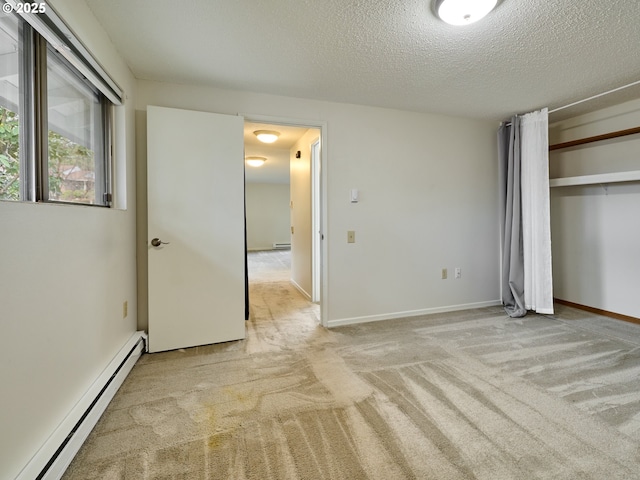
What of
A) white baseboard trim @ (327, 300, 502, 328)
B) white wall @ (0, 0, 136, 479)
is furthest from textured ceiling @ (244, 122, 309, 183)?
white baseboard trim @ (327, 300, 502, 328)

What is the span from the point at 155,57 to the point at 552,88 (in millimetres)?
3270

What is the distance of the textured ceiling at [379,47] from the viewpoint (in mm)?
1657

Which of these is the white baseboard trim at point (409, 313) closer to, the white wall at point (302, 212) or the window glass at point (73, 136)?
the white wall at point (302, 212)

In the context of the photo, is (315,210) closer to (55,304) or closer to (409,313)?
(409,313)

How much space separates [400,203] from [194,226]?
2076 mm

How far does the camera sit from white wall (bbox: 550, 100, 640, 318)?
3061 millimetres

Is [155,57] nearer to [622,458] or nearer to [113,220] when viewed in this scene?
[113,220]

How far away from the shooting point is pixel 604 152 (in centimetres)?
325

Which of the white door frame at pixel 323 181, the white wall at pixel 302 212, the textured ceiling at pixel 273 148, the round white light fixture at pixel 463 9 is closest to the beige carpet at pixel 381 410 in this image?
the white door frame at pixel 323 181

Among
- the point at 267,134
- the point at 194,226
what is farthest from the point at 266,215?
the point at 194,226

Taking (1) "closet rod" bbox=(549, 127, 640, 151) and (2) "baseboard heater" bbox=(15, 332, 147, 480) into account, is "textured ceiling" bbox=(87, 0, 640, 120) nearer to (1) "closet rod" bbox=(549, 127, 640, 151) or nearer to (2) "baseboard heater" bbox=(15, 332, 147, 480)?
(1) "closet rod" bbox=(549, 127, 640, 151)

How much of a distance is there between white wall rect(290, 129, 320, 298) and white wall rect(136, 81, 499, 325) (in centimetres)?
84

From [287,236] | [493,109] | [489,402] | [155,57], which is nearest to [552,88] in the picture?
[493,109]

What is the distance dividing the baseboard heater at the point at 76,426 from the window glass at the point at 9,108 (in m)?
0.99
